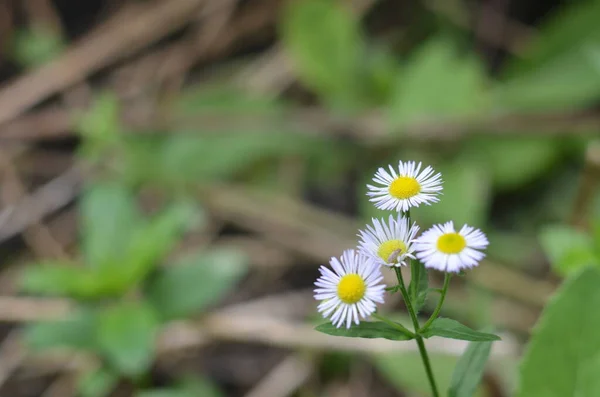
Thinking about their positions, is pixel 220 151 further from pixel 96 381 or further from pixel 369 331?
pixel 369 331

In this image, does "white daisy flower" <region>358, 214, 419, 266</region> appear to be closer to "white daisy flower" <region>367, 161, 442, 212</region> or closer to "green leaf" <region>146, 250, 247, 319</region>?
"white daisy flower" <region>367, 161, 442, 212</region>

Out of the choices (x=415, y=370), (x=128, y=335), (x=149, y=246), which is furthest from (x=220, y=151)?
(x=415, y=370)

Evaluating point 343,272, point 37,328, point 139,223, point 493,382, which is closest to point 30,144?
point 139,223

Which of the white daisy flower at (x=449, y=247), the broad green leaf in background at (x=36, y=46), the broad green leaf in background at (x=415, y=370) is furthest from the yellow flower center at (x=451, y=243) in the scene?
the broad green leaf in background at (x=36, y=46)

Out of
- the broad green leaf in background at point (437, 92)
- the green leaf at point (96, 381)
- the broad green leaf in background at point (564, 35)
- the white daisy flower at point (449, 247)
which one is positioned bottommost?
the white daisy flower at point (449, 247)

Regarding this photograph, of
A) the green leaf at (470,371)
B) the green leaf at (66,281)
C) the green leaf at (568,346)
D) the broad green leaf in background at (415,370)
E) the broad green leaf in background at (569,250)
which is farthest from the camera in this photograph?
the green leaf at (66,281)

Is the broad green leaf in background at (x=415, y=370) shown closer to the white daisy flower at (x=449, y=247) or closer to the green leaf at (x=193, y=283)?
the green leaf at (x=193, y=283)
